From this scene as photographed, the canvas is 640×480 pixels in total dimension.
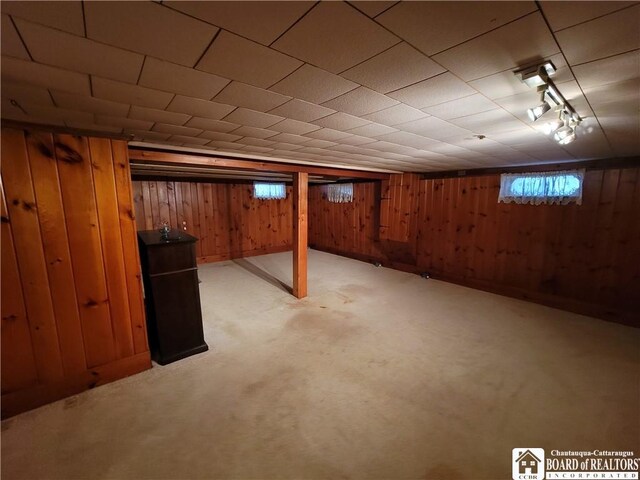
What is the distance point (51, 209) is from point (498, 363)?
12.8 ft

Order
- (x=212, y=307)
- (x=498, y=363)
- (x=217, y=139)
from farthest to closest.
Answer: (x=212, y=307) → (x=498, y=363) → (x=217, y=139)

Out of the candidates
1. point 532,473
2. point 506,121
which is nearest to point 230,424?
point 532,473

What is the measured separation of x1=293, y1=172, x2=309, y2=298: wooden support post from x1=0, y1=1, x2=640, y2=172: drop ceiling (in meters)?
1.89

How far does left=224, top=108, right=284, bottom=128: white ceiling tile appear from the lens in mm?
1656

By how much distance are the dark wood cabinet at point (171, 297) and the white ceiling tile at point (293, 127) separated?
1414 mm

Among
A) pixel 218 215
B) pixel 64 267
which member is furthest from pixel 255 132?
pixel 218 215

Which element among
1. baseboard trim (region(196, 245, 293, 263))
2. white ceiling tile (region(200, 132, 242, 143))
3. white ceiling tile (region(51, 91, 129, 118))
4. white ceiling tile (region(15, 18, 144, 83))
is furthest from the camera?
baseboard trim (region(196, 245, 293, 263))

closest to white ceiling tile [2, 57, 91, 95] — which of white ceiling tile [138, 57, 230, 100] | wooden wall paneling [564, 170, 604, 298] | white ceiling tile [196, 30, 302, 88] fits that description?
white ceiling tile [138, 57, 230, 100]

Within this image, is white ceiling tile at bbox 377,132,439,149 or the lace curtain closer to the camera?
white ceiling tile at bbox 377,132,439,149

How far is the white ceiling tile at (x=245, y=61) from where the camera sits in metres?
0.94

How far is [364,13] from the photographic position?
0.78 meters

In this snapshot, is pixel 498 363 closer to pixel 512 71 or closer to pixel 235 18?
pixel 512 71

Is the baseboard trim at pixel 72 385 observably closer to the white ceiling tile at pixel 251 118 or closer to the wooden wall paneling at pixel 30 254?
the wooden wall paneling at pixel 30 254

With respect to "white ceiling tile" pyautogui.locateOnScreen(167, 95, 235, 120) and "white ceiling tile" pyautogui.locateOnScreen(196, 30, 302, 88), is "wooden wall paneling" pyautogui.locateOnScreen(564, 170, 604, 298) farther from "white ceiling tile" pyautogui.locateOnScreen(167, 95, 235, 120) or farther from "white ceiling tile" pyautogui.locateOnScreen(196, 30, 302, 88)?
"white ceiling tile" pyautogui.locateOnScreen(167, 95, 235, 120)
